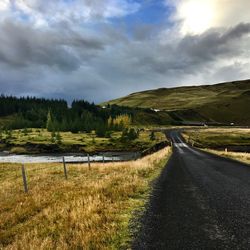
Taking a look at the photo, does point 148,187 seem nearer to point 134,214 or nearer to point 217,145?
point 134,214

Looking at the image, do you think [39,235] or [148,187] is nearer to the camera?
[39,235]

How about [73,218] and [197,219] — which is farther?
[73,218]

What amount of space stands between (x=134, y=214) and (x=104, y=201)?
7.15 feet

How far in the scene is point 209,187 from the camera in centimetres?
1675

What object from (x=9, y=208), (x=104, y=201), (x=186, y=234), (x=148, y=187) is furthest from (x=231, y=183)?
(x=9, y=208)

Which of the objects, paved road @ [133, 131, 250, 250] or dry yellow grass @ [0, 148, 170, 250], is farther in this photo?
dry yellow grass @ [0, 148, 170, 250]

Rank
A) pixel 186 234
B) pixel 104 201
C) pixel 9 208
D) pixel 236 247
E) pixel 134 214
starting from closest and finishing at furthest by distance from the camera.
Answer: pixel 236 247 → pixel 186 234 → pixel 134 214 → pixel 104 201 → pixel 9 208

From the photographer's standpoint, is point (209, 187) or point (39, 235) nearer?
point (39, 235)

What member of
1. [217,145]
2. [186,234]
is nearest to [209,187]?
[186,234]

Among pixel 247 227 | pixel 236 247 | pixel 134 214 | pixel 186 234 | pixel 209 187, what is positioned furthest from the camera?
pixel 209 187

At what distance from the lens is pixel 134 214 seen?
10906mm

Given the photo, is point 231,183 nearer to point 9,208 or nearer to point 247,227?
point 247,227

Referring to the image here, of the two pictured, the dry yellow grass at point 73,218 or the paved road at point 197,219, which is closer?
the paved road at point 197,219

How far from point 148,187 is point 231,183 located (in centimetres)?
520
